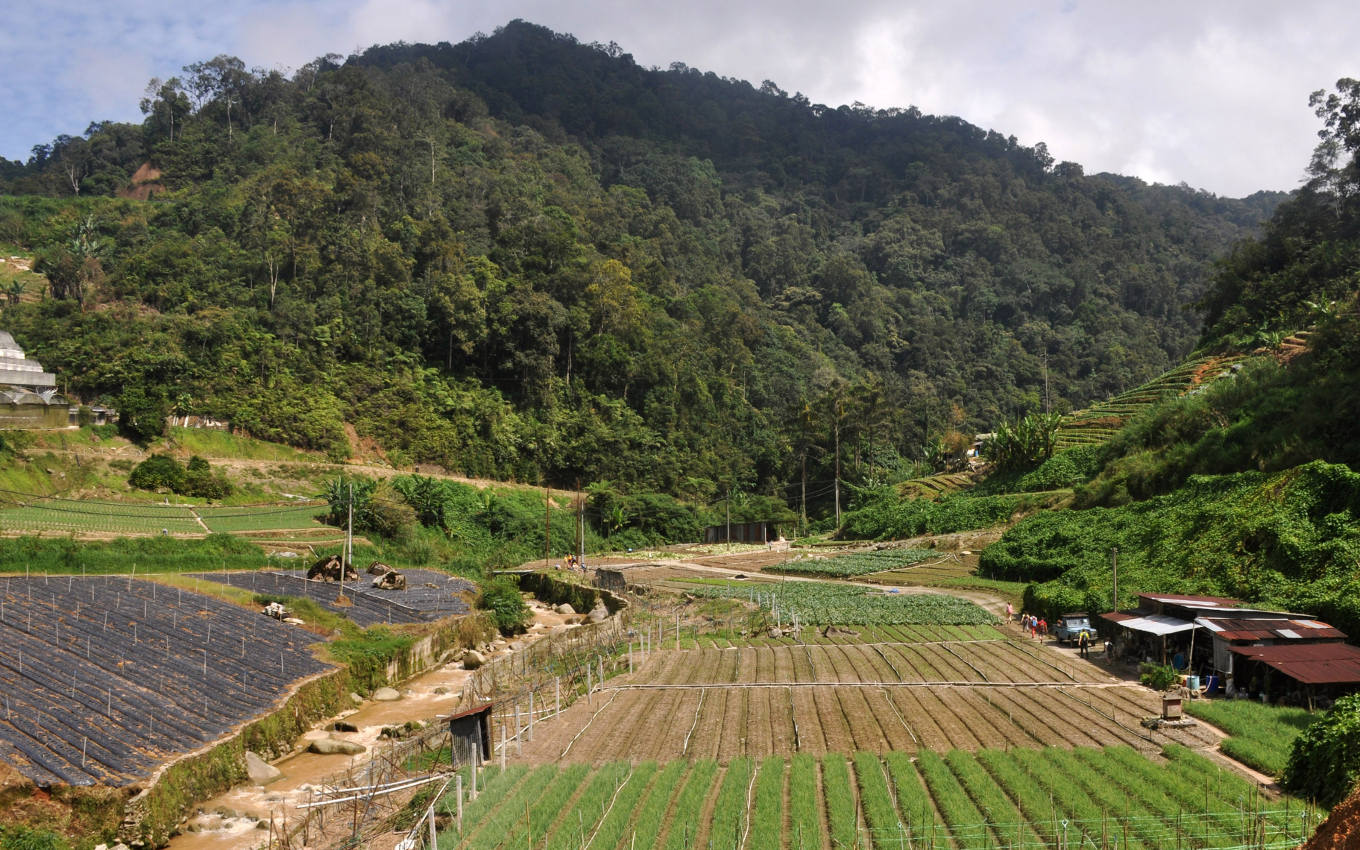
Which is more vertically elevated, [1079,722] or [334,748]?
[1079,722]

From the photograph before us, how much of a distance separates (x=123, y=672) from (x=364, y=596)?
11905 mm

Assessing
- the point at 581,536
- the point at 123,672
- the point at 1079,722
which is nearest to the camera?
the point at 1079,722

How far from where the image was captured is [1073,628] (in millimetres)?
29500

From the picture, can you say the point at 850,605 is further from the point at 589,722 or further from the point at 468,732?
the point at 468,732

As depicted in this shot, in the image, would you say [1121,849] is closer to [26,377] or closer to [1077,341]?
[26,377]

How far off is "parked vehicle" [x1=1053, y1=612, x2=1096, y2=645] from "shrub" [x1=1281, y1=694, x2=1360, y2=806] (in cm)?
1311

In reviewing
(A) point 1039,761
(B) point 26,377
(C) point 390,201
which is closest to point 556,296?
(C) point 390,201

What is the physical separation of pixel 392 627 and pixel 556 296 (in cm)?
4998

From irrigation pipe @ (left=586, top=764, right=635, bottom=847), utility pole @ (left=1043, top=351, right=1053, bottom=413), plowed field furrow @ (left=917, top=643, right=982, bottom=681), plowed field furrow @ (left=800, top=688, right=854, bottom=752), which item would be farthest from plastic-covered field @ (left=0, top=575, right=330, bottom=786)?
utility pole @ (left=1043, top=351, right=1053, bottom=413)

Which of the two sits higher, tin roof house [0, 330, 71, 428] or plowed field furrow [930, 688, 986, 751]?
tin roof house [0, 330, 71, 428]

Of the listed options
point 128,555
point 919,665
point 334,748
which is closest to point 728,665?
point 919,665

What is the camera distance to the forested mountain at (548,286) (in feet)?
199

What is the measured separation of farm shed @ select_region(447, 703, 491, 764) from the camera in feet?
54.8

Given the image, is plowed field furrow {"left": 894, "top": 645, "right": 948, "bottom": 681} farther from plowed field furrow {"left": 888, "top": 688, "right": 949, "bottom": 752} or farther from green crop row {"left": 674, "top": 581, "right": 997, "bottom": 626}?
green crop row {"left": 674, "top": 581, "right": 997, "bottom": 626}
